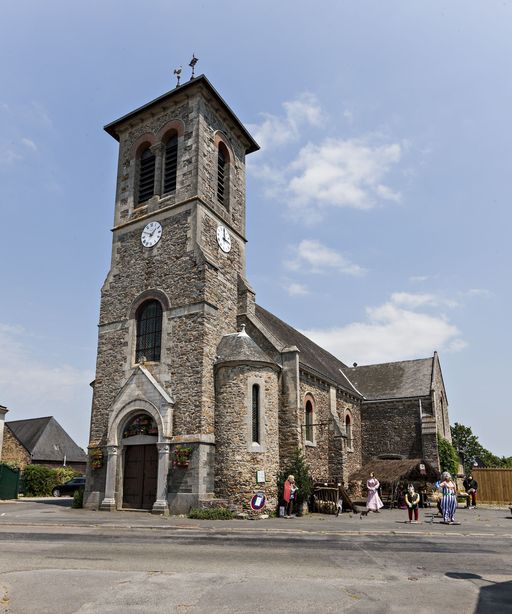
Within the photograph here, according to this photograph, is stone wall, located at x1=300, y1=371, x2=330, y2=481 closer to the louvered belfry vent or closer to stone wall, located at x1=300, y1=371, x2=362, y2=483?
stone wall, located at x1=300, y1=371, x2=362, y2=483

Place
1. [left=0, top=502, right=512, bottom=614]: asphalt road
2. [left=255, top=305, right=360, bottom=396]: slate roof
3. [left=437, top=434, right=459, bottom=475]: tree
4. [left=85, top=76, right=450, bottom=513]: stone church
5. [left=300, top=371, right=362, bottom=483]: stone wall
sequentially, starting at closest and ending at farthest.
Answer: [left=0, top=502, right=512, bottom=614]: asphalt road
[left=85, top=76, right=450, bottom=513]: stone church
[left=300, top=371, right=362, bottom=483]: stone wall
[left=255, top=305, right=360, bottom=396]: slate roof
[left=437, top=434, right=459, bottom=475]: tree

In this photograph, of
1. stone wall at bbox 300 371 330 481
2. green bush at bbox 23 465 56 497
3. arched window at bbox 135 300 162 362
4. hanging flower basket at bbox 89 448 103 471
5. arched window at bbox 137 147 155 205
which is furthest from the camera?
green bush at bbox 23 465 56 497

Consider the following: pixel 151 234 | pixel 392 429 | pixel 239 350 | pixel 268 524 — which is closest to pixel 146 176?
pixel 151 234

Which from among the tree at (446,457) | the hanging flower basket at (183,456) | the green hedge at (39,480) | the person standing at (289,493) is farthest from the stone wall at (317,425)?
the green hedge at (39,480)

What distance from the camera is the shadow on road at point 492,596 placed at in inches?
249

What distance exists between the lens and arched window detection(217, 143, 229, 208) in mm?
24219

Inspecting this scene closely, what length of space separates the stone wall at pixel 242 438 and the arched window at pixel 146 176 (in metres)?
9.66

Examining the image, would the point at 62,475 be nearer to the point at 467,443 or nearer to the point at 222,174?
the point at 222,174

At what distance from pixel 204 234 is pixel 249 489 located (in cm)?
1045

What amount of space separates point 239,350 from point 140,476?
6.16 metres

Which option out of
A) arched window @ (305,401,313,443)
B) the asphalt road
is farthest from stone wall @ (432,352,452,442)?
the asphalt road

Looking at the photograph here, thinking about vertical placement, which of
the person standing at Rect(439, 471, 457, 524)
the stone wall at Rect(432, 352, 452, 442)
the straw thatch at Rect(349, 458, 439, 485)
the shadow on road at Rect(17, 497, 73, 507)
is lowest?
the shadow on road at Rect(17, 497, 73, 507)

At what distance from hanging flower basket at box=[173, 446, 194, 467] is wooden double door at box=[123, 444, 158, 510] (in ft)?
4.36

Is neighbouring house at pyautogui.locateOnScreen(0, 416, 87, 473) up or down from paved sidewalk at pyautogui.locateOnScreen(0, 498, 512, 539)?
up
